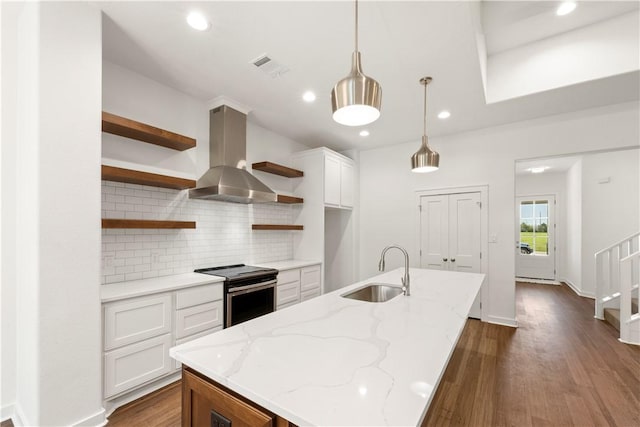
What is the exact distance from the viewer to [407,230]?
4.80 meters

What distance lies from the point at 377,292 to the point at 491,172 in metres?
2.89

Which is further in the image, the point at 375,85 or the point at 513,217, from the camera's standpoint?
the point at 513,217

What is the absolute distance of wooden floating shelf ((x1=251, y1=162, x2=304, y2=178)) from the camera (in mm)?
3891

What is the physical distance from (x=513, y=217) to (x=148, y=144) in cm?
458

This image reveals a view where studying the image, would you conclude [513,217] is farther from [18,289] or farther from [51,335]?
[18,289]

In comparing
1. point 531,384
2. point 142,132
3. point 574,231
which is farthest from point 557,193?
point 142,132

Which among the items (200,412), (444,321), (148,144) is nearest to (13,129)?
(148,144)

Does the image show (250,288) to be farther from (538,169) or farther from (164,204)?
(538,169)

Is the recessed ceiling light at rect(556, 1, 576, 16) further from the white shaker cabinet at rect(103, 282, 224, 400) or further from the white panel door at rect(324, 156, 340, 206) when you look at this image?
the white shaker cabinet at rect(103, 282, 224, 400)

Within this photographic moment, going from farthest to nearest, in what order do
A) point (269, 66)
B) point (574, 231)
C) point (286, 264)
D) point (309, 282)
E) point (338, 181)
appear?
point (574, 231)
point (338, 181)
point (309, 282)
point (286, 264)
point (269, 66)

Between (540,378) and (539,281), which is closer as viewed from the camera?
(540,378)

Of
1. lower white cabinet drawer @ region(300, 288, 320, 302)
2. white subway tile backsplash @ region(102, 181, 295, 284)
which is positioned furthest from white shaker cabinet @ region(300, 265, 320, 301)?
white subway tile backsplash @ region(102, 181, 295, 284)

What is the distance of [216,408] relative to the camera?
1069 mm

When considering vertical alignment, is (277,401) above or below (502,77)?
below
